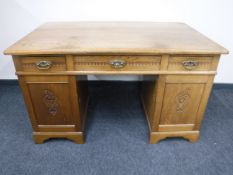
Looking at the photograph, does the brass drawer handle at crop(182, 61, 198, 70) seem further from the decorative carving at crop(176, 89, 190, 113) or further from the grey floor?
the grey floor

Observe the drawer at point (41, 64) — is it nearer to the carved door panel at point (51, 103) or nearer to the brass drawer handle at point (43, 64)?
the brass drawer handle at point (43, 64)

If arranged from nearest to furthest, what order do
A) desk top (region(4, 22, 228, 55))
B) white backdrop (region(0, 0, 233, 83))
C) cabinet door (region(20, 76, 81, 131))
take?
desk top (region(4, 22, 228, 55)), cabinet door (region(20, 76, 81, 131)), white backdrop (region(0, 0, 233, 83))

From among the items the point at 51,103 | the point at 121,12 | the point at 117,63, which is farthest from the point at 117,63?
the point at 121,12

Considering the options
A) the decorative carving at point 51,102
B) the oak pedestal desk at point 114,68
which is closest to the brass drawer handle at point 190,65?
the oak pedestal desk at point 114,68

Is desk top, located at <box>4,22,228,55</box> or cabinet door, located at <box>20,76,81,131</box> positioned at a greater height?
→ desk top, located at <box>4,22,228,55</box>

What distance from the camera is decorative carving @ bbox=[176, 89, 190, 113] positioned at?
4.00ft

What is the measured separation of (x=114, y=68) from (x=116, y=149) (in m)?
0.62

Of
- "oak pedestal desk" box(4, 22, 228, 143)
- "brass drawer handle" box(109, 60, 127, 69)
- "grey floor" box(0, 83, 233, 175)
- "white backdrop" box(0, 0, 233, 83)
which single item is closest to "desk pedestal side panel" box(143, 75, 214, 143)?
"oak pedestal desk" box(4, 22, 228, 143)

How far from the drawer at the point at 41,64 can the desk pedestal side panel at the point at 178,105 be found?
1.96 feet

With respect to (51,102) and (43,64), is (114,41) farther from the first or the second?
(51,102)

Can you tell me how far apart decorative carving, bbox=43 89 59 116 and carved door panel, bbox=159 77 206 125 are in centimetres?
72

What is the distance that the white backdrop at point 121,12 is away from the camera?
5.57ft

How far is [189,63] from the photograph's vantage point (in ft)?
3.61

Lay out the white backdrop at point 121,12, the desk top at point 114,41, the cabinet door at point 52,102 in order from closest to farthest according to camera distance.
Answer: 1. the desk top at point 114,41
2. the cabinet door at point 52,102
3. the white backdrop at point 121,12
